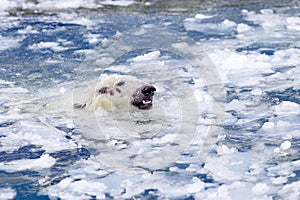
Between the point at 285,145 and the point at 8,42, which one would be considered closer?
the point at 285,145

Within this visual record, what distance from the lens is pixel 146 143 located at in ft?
18.7

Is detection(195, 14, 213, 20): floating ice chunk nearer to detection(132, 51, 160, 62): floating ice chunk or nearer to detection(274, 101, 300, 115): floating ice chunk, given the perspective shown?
detection(132, 51, 160, 62): floating ice chunk

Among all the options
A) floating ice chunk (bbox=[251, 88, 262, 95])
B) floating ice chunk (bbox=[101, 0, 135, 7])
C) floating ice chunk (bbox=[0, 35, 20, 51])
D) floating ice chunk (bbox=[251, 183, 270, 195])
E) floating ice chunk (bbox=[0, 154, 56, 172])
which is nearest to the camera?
floating ice chunk (bbox=[251, 183, 270, 195])

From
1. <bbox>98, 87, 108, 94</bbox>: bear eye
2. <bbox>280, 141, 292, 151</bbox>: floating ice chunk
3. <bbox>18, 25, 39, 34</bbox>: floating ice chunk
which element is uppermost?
<bbox>18, 25, 39, 34</bbox>: floating ice chunk

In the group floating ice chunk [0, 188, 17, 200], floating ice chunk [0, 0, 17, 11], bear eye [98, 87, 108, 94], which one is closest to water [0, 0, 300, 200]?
floating ice chunk [0, 188, 17, 200]

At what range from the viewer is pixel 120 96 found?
6.71 meters

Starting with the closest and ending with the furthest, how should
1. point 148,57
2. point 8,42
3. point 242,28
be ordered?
1. point 148,57
2. point 8,42
3. point 242,28

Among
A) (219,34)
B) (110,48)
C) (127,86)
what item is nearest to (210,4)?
(219,34)

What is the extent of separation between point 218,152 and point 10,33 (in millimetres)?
5825

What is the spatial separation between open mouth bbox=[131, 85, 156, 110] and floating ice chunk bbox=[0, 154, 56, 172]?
1.39m

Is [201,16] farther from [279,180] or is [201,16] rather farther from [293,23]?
[279,180]

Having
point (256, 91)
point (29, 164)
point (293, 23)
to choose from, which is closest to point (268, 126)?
point (256, 91)

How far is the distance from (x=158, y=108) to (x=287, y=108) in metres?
1.24

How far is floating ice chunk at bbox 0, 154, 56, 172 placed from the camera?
525cm
